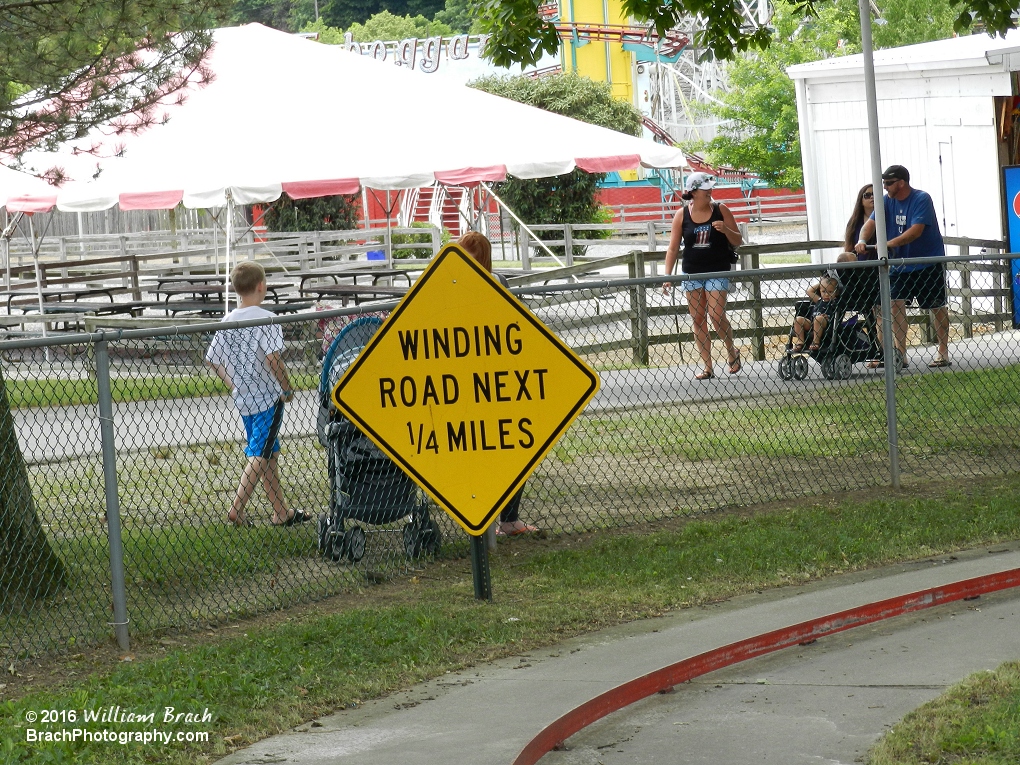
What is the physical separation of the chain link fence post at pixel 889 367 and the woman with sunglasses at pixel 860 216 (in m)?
4.36

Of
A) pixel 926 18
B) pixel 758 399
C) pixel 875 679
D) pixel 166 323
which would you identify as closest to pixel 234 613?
pixel 875 679

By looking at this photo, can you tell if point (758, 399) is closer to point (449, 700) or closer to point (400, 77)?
point (449, 700)

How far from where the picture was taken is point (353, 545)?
7160mm

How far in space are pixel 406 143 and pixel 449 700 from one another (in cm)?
1270

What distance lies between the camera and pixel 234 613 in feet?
21.1

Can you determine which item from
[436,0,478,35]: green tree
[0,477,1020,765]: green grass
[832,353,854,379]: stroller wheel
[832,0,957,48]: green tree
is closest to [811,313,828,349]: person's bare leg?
[832,353,854,379]: stroller wheel

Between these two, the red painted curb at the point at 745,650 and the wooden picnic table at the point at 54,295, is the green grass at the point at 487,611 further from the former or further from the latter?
the wooden picnic table at the point at 54,295

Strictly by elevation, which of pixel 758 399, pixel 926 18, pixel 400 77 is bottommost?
pixel 758 399

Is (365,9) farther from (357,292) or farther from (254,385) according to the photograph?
(254,385)

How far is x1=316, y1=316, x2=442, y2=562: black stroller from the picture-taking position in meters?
7.11

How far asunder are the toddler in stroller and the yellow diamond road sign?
3.04m

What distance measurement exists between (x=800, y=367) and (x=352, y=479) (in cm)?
340

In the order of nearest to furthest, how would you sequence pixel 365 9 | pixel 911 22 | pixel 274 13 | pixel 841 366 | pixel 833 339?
1. pixel 833 339
2. pixel 841 366
3. pixel 911 22
4. pixel 365 9
5. pixel 274 13

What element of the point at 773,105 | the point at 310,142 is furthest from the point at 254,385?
the point at 773,105
